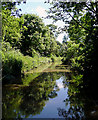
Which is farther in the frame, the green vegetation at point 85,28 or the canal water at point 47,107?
the green vegetation at point 85,28

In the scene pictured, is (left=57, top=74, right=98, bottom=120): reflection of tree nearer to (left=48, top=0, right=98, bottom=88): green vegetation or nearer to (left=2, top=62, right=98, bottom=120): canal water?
(left=2, top=62, right=98, bottom=120): canal water

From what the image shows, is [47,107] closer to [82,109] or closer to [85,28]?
[82,109]

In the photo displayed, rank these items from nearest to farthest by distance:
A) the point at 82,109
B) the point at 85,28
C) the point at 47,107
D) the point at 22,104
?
1. the point at 82,109
2. the point at 47,107
3. the point at 22,104
4. the point at 85,28

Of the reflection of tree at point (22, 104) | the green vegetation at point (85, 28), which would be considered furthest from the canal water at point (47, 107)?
the green vegetation at point (85, 28)

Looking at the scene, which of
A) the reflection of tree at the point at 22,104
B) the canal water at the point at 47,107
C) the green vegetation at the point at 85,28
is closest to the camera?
the canal water at the point at 47,107

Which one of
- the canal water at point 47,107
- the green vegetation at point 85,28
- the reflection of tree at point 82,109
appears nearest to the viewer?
the reflection of tree at point 82,109

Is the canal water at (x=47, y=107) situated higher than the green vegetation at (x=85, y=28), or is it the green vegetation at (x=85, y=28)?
the green vegetation at (x=85, y=28)

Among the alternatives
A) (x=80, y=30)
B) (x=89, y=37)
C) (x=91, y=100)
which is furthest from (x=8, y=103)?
(x=80, y=30)

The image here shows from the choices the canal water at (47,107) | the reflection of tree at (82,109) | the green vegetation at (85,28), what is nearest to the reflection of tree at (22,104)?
the canal water at (47,107)

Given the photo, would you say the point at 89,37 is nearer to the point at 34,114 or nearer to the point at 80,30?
the point at 80,30

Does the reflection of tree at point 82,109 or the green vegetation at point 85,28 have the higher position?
the green vegetation at point 85,28

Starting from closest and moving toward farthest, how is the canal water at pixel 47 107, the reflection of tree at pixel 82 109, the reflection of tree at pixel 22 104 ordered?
the reflection of tree at pixel 82 109, the canal water at pixel 47 107, the reflection of tree at pixel 22 104

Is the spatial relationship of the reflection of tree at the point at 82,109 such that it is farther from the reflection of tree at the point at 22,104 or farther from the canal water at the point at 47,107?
the reflection of tree at the point at 22,104

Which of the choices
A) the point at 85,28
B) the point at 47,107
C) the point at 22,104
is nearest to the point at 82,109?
the point at 47,107
